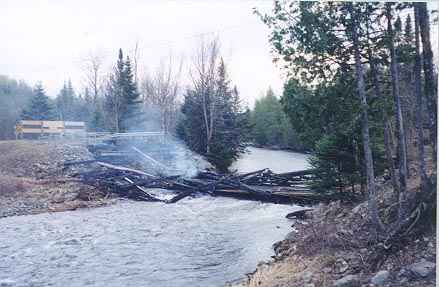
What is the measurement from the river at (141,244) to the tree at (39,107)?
232 cm

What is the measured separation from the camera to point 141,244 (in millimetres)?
6969

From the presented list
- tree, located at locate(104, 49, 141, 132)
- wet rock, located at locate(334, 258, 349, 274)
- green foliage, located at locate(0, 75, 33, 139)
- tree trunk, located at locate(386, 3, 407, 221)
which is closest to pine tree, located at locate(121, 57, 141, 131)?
tree, located at locate(104, 49, 141, 132)

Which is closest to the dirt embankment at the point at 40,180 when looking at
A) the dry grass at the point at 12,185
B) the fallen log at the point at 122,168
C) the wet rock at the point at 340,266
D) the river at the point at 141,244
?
the dry grass at the point at 12,185

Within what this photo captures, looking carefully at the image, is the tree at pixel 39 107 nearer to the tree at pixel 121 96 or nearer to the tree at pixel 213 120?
the tree at pixel 121 96

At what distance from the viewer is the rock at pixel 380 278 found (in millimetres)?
3479

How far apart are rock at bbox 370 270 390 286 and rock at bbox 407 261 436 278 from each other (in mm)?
202

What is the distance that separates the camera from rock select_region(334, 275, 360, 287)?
364 centimetres

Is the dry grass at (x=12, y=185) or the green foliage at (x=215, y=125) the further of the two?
the green foliage at (x=215, y=125)

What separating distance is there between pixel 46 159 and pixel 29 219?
3.36 meters

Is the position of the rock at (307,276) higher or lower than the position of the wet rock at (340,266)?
lower

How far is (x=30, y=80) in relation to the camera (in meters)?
7.25

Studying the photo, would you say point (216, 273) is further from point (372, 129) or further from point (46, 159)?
point (46, 159)

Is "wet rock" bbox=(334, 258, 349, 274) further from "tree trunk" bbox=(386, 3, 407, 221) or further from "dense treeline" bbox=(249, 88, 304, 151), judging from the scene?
"dense treeline" bbox=(249, 88, 304, 151)

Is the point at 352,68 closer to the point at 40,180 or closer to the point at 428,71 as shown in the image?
the point at 428,71
